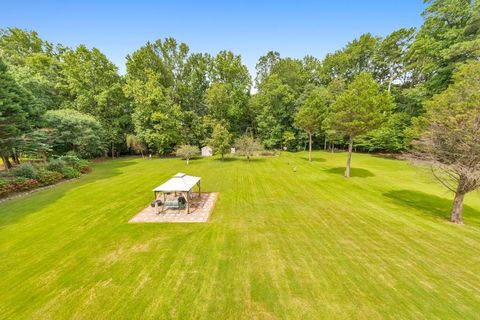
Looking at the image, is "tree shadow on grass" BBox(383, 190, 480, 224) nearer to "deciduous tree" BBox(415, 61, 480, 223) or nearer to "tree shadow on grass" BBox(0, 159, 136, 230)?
"deciduous tree" BBox(415, 61, 480, 223)

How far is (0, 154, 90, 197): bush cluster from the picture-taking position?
46.7 feet

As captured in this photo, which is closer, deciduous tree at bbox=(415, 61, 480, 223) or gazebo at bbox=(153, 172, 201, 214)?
deciduous tree at bbox=(415, 61, 480, 223)

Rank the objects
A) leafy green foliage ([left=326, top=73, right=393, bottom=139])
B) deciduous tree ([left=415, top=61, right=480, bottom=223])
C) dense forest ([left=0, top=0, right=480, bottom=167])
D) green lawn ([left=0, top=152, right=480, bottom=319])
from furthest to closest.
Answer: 1. dense forest ([left=0, top=0, right=480, bottom=167])
2. leafy green foliage ([left=326, top=73, right=393, bottom=139])
3. deciduous tree ([left=415, top=61, right=480, bottom=223])
4. green lawn ([left=0, top=152, right=480, bottom=319])

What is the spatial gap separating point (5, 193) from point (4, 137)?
627cm

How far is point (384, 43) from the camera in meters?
37.3

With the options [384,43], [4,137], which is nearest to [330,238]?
[4,137]

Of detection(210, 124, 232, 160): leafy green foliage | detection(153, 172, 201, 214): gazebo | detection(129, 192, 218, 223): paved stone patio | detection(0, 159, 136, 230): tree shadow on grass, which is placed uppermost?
detection(210, 124, 232, 160): leafy green foliage

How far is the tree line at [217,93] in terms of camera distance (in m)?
18.6

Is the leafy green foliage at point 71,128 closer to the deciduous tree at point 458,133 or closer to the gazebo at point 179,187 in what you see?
the gazebo at point 179,187

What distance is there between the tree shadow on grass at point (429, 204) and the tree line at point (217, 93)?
5.33 meters

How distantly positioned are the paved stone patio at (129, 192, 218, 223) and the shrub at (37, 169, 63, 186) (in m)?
12.1

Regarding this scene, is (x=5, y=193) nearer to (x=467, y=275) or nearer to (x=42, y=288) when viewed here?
(x=42, y=288)

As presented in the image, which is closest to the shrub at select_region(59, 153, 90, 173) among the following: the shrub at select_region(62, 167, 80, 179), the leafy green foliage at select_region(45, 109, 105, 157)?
the shrub at select_region(62, 167, 80, 179)

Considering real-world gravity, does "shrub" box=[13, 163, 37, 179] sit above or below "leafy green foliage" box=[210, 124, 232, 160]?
below
